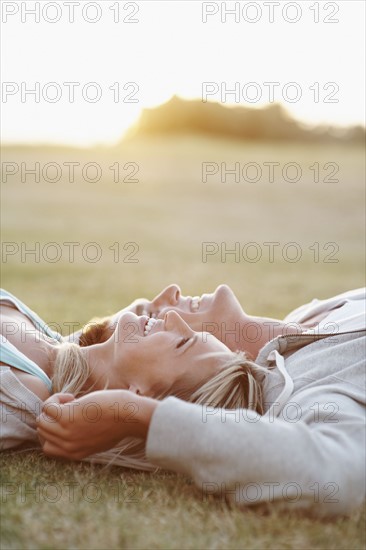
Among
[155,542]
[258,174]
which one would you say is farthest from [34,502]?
[258,174]

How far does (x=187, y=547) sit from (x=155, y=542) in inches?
3.8

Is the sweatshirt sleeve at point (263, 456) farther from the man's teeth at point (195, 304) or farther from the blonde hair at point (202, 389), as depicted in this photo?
the man's teeth at point (195, 304)

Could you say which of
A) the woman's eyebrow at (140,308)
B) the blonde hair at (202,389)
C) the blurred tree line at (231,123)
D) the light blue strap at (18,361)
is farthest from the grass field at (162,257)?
the blurred tree line at (231,123)

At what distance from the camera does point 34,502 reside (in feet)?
8.29

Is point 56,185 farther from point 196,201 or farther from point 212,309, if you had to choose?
point 212,309

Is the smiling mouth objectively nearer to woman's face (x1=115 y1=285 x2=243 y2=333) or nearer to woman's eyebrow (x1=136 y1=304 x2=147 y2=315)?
woman's face (x1=115 y1=285 x2=243 y2=333)

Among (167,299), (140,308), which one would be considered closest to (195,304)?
(167,299)

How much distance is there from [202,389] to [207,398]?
45mm

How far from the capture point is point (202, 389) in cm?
293

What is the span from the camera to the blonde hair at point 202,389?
2.84 meters

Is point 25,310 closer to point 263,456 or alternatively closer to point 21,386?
point 21,386

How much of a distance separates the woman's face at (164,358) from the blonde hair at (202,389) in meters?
0.03

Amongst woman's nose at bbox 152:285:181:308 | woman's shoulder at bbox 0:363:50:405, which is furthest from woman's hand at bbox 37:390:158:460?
woman's nose at bbox 152:285:181:308

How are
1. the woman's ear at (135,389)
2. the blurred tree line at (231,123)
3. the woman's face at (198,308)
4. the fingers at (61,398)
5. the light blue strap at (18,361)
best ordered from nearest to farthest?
1. the fingers at (61,398)
2. the woman's ear at (135,389)
3. the light blue strap at (18,361)
4. the woman's face at (198,308)
5. the blurred tree line at (231,123)
